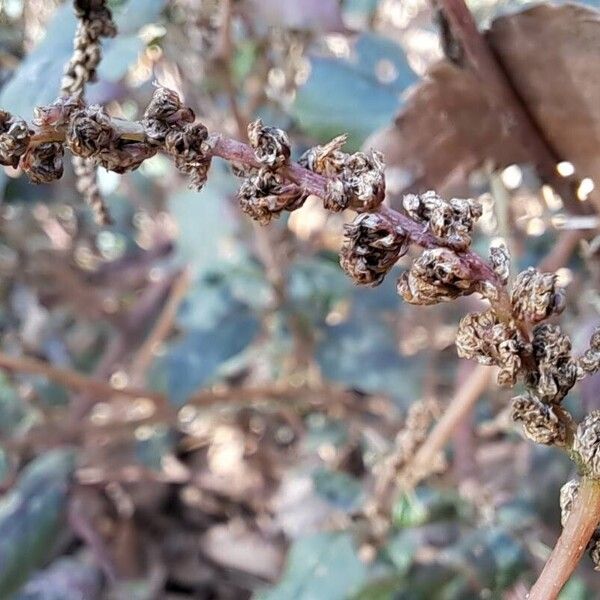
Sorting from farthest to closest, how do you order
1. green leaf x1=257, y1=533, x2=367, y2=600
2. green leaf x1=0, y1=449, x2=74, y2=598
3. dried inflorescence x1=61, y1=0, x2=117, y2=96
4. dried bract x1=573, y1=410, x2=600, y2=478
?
green leaf x1=0, y1=449, x2=74, y2=598 < green leaf x1=257, y1=533, x2=367, y2=600 < dried inflorescence x1=61, y1=0, x2=117, y2=96 < dried bract x1=573, y1=410, x2=600, y2=478

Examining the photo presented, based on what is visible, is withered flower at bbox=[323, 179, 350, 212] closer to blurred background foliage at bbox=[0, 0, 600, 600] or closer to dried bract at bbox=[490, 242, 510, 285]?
dried bract at bbox=[490, 242, 510, 285]

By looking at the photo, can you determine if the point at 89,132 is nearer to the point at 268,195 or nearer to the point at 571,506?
the point at 268,195

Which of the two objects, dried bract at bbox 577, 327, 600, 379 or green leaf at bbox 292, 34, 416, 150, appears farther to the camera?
green leaf at bbox 292, 34, 416, 150

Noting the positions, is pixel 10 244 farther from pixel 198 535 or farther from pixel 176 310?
pixel 198 535

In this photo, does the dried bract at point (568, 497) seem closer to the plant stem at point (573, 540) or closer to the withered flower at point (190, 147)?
the plant stem at point (573, 540)

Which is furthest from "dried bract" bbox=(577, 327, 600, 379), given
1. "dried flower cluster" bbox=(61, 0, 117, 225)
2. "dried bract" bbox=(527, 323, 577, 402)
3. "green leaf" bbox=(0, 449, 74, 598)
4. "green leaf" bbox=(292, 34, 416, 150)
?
"green leaf" bbox=(0, 449, 74, 598)

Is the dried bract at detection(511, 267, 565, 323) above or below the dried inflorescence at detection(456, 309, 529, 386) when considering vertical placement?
above

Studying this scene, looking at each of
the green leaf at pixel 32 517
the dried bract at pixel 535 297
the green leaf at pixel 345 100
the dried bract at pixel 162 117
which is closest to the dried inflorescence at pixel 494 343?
the dried bract at pixel 535 297
